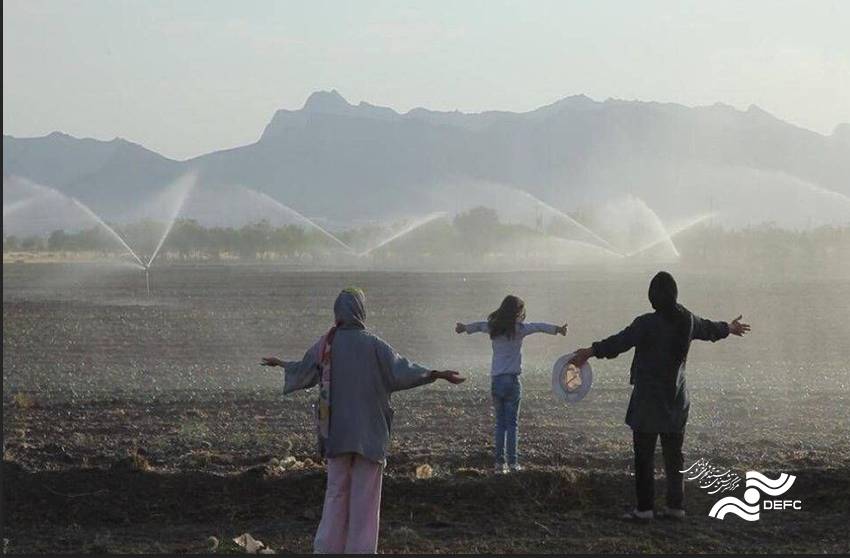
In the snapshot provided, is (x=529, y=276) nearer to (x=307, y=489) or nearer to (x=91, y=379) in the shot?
(x=91, y=379)

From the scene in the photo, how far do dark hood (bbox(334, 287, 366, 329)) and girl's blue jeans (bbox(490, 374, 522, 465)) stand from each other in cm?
363

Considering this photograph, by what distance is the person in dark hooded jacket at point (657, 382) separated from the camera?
1021 centimetres

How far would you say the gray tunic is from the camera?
8.65m

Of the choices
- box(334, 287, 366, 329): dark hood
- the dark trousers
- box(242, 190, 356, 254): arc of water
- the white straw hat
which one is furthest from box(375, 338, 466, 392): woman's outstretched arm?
box(242, 190, 356, 254): arc of water

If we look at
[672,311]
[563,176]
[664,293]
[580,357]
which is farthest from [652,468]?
[563,176]

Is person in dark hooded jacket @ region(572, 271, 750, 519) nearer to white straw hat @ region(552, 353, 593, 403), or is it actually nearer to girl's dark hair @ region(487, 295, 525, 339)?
white straw hat @ region(552, 353, 593, 403)

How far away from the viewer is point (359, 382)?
869 centimetres

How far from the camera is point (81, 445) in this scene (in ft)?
47.5

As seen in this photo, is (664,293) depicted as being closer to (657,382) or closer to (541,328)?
(657,382)

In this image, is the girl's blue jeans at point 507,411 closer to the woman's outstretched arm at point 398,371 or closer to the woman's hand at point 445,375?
the woman's hand at point 445,375

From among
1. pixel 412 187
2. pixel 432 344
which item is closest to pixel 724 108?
pixel 412 187

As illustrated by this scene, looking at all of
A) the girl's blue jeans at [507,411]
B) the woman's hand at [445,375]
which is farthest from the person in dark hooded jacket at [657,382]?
the girl's blue jeans at [507,411]

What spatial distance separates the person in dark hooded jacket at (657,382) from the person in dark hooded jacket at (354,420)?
7.38 ft

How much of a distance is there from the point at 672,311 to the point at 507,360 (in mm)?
2289
